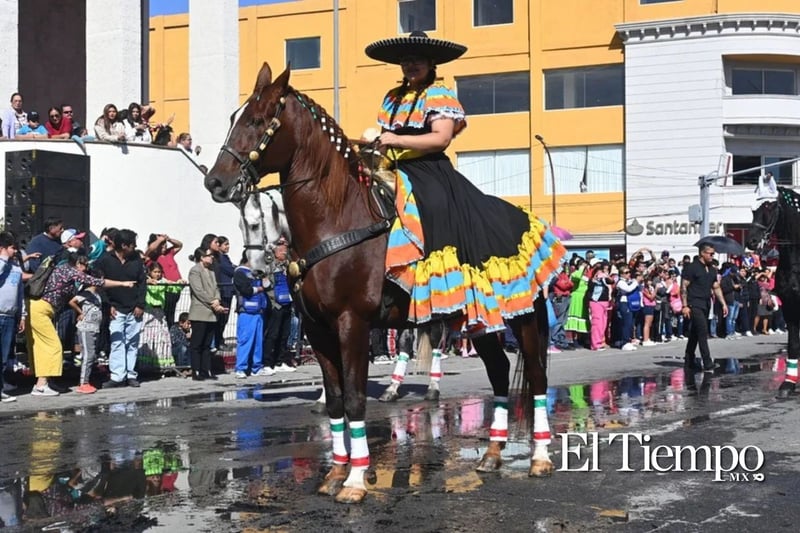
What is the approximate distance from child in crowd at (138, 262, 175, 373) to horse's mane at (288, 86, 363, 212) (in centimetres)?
956

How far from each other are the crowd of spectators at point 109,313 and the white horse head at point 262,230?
179 inches

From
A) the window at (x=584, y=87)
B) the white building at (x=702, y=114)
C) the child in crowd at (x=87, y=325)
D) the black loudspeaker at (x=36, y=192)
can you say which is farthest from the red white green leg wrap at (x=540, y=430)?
the window at (x=584, y=87)

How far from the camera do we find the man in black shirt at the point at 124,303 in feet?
49.0

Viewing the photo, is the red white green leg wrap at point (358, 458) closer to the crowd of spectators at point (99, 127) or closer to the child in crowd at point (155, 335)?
the child in crowd at point (155, 335)

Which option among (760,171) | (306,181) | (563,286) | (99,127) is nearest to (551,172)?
(760,171)

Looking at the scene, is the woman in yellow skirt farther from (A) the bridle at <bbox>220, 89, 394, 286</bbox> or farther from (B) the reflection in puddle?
(A) the bridle at <bbox>220, 89, 394, 286</bbox>

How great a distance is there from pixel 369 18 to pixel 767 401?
4349 centimetres

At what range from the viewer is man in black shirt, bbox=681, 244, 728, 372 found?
56.4 ft

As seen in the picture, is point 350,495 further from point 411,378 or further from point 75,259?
point 411,378

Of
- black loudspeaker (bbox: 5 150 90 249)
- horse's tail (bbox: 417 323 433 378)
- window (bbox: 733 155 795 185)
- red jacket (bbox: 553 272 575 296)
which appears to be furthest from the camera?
window (bbox: 733 155 795 185)

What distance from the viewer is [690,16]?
46.4 m

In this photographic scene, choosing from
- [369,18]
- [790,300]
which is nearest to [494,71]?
[369,18]

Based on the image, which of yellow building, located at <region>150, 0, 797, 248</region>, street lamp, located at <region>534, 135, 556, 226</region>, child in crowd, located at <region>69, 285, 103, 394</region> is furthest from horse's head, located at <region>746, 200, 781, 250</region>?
street lamp, located at <region>534, 135, 556, 226</region>

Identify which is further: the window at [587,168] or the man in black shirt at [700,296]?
the window at [587,168]
